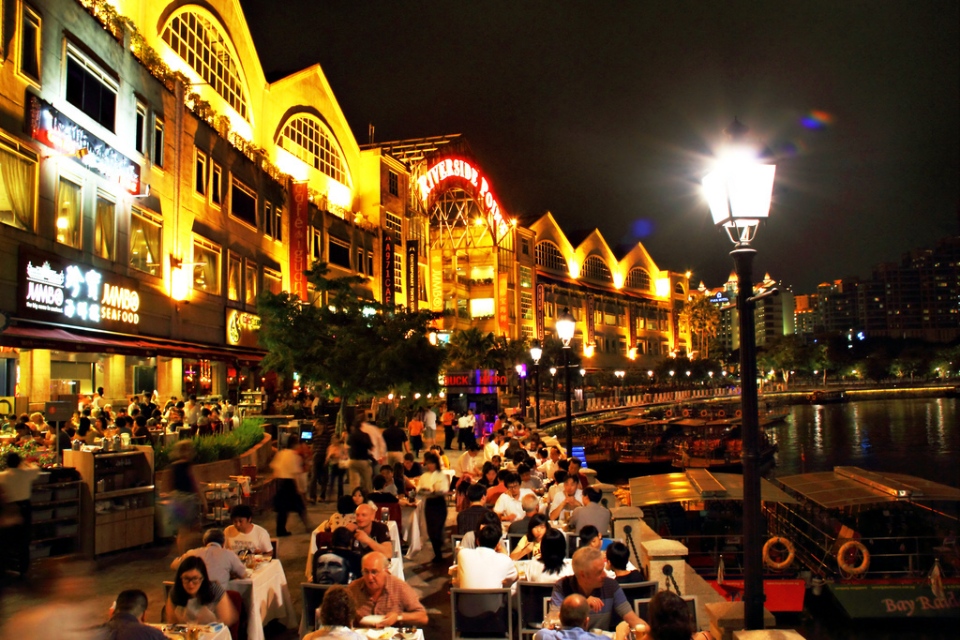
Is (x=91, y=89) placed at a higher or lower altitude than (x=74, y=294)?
higher

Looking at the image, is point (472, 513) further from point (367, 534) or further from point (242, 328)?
point (242, 328)

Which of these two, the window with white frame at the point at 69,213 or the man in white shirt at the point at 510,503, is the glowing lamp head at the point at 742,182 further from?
the window with white frame at the point at 69,213

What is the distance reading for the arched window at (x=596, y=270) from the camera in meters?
95.9

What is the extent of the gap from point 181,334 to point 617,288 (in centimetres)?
8317

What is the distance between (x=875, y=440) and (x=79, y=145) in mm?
62577

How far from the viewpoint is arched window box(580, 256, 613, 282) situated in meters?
95.9

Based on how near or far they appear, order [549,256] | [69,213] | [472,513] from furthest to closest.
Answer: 1. [549,256]
2. [69,213]
3. [472,513]

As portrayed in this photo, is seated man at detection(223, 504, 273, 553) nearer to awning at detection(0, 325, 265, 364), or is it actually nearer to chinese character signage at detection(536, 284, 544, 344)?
awning at detection(0, 325, 265, 364)

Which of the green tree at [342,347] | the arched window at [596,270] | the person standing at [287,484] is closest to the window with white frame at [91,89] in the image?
the green tree at [342,347]

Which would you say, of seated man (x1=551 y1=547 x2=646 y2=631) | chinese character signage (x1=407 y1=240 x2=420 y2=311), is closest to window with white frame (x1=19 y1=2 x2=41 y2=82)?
seated man (x1=551 y1=547 x2=646 y2=631)

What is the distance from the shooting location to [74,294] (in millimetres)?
18375

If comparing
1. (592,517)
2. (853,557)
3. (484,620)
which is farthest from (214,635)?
(853,557)

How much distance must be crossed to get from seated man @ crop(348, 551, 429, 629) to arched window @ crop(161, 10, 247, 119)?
26.2 meters

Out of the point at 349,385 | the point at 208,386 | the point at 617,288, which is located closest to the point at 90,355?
the point at 208,386
